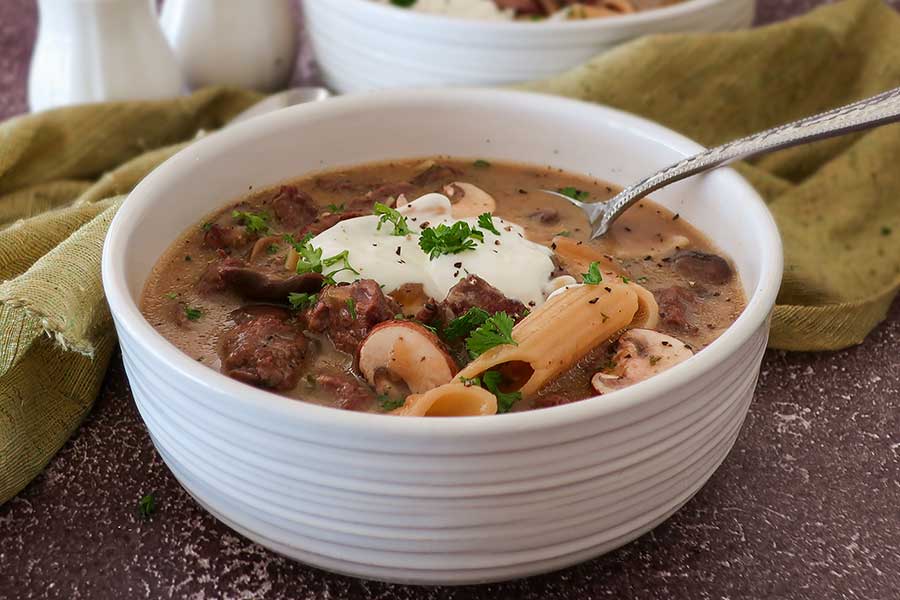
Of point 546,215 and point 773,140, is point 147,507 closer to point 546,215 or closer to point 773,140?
point 546,215

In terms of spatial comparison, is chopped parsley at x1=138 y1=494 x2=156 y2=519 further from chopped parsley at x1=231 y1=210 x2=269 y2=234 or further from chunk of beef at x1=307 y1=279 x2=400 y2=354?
chopped parsley at x1=231 y1=210 x2=269 y2=234

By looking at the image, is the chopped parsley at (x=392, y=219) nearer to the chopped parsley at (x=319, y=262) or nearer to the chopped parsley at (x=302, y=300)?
the chopped parsley at (x=319, y=262)

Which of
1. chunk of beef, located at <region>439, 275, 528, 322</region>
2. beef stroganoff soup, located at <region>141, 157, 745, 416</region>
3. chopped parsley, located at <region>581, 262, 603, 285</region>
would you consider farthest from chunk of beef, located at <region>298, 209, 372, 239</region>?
chopped parsley, located at <region>581, 262, 603, 285</region>

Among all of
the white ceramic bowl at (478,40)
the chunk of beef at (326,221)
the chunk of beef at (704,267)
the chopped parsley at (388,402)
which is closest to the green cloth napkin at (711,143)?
the white ceramic bowl at (478,40)

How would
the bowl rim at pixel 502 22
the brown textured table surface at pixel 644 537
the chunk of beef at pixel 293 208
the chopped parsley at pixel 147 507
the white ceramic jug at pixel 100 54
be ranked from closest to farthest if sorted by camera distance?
the brown textured table surface at pixel 644 537 < the chopped parsley at pixel 147 507 < the chunk of beef at pixel 293 208 < the bowl rim at pixel 502 22 < the white ceramic jug at pixel 100 54

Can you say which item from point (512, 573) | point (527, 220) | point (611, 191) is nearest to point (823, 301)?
point (611, 191)
